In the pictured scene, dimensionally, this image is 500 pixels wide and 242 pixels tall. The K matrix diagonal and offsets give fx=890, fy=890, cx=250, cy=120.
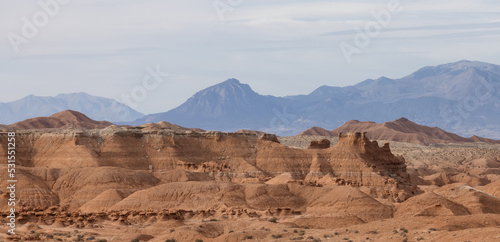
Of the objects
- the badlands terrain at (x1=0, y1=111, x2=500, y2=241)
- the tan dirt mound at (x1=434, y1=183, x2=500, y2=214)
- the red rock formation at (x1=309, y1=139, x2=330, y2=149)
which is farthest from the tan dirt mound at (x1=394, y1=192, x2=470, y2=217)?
the red rock formation at (x1=309, y1=139, x2=330, y2=149)

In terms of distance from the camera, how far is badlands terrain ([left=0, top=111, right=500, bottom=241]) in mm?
62188

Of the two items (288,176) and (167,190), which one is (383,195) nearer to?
(288,176)

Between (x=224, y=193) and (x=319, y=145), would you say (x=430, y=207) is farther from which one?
(x=319, y=145)

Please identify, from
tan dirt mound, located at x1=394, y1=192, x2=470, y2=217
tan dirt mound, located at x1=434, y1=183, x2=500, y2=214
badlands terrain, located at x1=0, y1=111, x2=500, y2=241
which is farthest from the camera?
tan dirt mound, located at x1=434, y1=183, x2=500, y2=214

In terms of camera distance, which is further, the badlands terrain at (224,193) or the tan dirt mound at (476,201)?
the tan dirt mound at (476,201)

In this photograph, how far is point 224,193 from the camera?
90125 millimetres

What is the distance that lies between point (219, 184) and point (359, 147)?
3149 centimetres

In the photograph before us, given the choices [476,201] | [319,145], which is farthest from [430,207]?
[319,145]

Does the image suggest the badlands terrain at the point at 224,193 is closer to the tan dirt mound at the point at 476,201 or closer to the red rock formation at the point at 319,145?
the tan dirt mound at the point at 476,201

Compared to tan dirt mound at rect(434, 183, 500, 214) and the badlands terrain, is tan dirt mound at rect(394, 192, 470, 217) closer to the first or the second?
the badlands terrain

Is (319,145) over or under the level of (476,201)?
over

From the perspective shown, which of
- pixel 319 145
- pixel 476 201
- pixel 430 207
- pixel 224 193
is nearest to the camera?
pixel 430 207

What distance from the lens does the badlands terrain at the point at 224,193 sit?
62188 mm

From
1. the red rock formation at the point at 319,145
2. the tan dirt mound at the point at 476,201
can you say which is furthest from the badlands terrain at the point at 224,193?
the red rock formation at the point at 319,145
